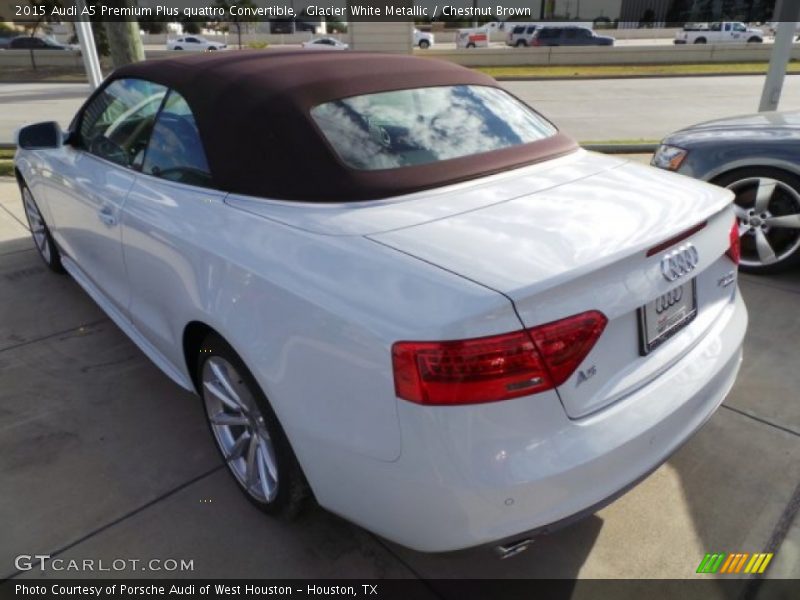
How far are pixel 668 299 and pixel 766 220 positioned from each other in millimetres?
2854

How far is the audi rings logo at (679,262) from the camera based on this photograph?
1.84 meters

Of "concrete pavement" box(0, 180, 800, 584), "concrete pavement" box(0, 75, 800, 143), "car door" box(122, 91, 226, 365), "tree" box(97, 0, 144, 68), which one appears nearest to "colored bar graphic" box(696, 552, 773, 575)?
"concrete pavement" box(0, 180, 800, 584)

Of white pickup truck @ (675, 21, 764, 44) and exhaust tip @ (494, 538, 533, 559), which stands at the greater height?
exhaust tip @ (494, 538, 533, 559)

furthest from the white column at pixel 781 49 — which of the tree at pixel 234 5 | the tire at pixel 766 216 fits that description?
the tree at pixel 234 5

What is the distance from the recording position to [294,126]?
2.25m

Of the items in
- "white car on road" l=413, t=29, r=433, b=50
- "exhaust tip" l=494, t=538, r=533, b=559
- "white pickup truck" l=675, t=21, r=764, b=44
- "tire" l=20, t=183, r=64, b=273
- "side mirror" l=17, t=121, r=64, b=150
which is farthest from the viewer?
"white car on road" l=413, t=29, r=433, b=50

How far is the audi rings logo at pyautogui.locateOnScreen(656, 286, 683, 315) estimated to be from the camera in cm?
187

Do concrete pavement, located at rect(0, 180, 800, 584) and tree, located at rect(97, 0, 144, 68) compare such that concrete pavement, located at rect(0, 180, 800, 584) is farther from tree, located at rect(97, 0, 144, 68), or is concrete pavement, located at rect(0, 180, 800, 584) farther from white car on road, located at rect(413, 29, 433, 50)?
white car on road, located at rect(413, 29, 433, 50)

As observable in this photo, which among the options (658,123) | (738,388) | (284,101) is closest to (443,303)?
(284,101)

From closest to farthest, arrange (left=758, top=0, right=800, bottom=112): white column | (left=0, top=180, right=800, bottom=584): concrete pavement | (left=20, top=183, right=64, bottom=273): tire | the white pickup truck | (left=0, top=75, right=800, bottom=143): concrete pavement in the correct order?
(left=0, top=180, right=800, bottom=584): concrete pavement → (left=20, top=183, right=64, bottom=273): tire → (left=758, top=0, right=800, bottom=112): white column → (left=0, top=75, right=800, bottom=143): concrete pavement → the white pickup truck

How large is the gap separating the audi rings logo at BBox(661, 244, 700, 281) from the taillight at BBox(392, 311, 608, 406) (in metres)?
0.50

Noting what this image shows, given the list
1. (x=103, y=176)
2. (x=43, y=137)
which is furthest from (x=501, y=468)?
(x=43, y=137)

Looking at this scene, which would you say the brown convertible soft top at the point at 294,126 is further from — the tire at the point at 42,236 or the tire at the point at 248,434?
the tire at the point at 42,236

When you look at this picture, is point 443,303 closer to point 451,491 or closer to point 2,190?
point 451,491
